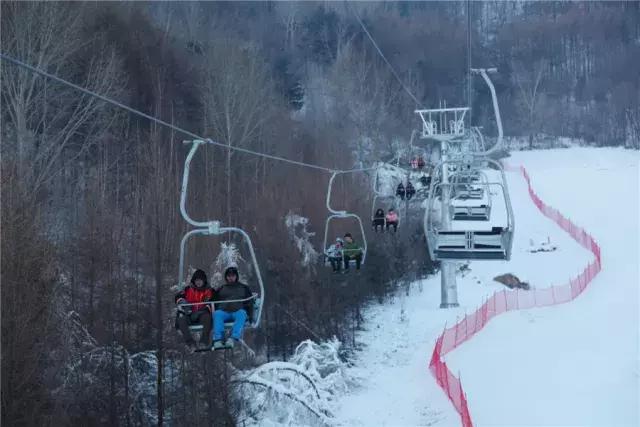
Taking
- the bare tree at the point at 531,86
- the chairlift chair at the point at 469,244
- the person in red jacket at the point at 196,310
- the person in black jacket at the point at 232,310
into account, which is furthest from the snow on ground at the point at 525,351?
the bare tree at the point at 531,86

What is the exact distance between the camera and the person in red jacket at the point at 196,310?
25.7 ft

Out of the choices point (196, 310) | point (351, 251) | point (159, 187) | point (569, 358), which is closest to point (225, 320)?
point (196, 310)

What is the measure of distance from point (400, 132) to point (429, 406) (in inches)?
1093

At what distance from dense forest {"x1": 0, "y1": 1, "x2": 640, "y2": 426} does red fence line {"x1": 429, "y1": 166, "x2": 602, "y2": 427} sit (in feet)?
11.8

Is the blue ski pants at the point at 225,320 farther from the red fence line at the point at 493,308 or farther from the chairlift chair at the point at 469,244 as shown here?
the red fence line at the point at 493,308

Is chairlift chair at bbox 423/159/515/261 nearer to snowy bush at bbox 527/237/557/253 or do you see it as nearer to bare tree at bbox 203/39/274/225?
bare tree at bbox 203/39/274/225

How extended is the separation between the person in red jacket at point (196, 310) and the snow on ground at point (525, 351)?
30.0 feet

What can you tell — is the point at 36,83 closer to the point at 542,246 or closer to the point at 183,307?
the point at 183,307

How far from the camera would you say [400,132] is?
42.7m

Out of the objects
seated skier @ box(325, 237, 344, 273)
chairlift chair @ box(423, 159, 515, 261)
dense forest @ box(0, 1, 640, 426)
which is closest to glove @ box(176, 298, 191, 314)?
chairlift chair @ box(423, 159, 515, 261)

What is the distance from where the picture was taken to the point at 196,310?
26.2ft

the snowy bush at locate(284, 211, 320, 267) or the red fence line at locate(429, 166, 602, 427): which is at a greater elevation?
the snowy bush at locate(284, 211, 320, 267)

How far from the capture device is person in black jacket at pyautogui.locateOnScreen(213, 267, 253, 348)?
7.94 m

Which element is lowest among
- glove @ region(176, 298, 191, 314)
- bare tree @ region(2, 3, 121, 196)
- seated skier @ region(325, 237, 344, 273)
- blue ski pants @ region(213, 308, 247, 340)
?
blue ski pants @ region(213, 308, 247, 340)
